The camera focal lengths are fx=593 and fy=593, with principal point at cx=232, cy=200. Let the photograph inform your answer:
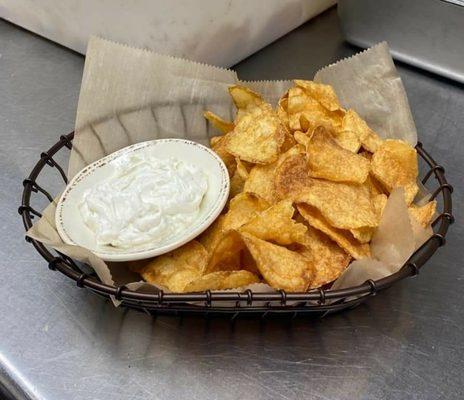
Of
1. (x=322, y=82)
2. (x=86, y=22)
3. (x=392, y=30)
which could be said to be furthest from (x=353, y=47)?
(x=86, y=22)

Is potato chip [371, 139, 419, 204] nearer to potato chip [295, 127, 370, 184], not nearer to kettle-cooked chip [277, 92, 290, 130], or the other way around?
potato chip [295, 127, 370, 184]

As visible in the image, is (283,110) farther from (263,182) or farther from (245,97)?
(263,182)

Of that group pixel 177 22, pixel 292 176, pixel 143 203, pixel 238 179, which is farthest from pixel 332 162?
pixel 177 22

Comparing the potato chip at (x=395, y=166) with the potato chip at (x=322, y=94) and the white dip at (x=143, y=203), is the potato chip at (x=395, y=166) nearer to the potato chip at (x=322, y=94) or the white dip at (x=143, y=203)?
the potato chip at (x=322, y=94)

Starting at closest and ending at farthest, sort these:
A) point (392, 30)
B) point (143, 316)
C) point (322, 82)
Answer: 1. point (143, 316)
2. point (322, 82)
3. point (392, 30)

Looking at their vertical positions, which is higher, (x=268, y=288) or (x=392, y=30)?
(x=392, y=30)

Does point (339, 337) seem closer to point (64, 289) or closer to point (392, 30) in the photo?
point (64, 289)
